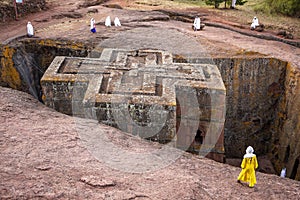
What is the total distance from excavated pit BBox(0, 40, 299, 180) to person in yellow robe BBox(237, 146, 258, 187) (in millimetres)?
4035

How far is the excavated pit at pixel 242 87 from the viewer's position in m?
7.91

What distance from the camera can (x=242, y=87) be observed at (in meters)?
8.03

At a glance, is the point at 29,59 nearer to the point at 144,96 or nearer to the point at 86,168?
the point at 144,96

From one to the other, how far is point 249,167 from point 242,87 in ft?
14.6

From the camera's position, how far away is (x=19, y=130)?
4.60 m

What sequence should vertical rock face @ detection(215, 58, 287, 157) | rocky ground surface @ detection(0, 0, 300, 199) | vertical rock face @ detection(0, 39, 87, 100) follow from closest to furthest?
rocky ground surface @ detection(0, 0, 300, 199) → vertical rock face @ detection(215, 58, 287, 157) → vertical rock face @ detection(0, 39, 87, 100)

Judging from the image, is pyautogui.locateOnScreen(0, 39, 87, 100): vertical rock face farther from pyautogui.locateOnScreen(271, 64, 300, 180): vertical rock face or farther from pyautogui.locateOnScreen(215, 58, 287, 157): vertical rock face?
pyautogui.locateOnScreen(271, 64, 300, 180): vertical rock face

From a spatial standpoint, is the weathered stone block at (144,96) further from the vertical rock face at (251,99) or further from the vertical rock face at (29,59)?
the vertical rock face at (29,59)

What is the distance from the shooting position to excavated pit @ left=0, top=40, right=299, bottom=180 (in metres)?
7.91

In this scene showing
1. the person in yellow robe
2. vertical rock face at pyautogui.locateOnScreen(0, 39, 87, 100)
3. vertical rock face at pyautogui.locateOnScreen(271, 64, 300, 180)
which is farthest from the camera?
vertical rock face at pyautogui.locateOnScreen(0, 39, 87, 100)

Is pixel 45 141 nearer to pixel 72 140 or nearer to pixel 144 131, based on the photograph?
pixel 72 140

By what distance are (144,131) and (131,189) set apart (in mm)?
1638

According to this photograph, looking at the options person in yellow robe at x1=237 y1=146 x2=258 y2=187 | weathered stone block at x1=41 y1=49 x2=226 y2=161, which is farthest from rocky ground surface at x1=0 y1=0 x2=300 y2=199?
weathered stone block at x1=41 y1=49 x2=226 y2=161

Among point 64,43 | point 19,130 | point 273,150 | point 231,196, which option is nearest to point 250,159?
point 231,196
